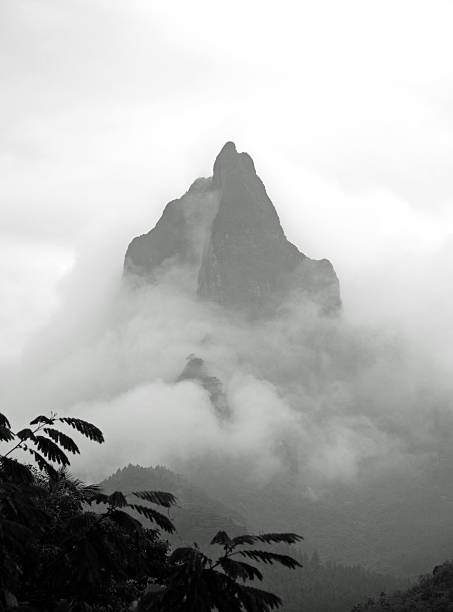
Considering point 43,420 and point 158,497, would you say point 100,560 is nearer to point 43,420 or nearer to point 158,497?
point 158,497

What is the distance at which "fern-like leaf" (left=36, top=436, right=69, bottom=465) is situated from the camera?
40.3ft

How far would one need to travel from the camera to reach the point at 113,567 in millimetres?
9906

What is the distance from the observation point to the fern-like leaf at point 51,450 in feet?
40.3

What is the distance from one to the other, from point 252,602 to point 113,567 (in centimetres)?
207

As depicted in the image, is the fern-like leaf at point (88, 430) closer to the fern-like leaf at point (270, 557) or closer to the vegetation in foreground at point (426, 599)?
the fern-like leaf at point (270, 557)

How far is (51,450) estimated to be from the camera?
12.3 metres

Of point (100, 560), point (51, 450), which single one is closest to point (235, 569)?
point (100, 560)

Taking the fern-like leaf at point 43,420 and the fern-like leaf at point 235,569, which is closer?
the fern-like leaf at point 235,569

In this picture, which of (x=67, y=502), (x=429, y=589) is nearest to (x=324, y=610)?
(x=429, y=589)

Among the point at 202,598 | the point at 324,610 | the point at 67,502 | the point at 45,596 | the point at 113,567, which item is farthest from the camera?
the point at 324,610

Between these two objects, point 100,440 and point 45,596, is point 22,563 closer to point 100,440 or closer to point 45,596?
point 45,596

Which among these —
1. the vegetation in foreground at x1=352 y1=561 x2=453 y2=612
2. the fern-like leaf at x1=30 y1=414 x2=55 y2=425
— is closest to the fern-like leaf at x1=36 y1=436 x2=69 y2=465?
the fern-like leaf at x1=30 y1=414 x2=55 y2=425

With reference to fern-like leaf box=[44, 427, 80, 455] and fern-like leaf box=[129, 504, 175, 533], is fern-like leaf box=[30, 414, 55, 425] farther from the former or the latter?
fern-like leaf box=[129, 504, 175, 533]

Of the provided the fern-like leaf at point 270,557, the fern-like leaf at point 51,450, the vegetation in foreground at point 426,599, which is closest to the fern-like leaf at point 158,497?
the fern-like leaf at point 270,557
